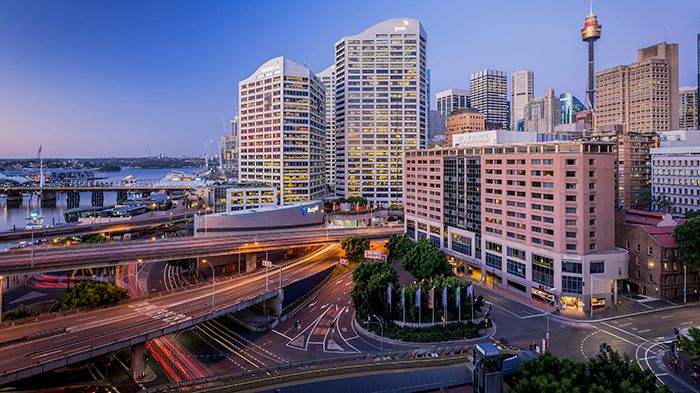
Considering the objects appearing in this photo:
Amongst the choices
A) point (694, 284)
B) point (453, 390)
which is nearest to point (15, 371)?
point (453, 390)

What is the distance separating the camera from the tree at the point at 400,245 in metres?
101

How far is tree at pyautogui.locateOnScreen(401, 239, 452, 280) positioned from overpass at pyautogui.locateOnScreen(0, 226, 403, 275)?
27776mm

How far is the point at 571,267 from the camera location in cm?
7506

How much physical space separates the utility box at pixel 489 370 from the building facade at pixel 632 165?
149088 millimetres

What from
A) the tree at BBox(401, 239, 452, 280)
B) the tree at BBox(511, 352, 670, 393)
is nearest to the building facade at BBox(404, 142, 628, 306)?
the tree at BBox(401, 239, 452, 280)

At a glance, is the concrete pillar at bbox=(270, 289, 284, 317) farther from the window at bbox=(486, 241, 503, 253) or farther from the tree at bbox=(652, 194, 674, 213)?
the tree at bbox=(652, 194, 674, 213)

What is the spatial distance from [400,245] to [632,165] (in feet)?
355

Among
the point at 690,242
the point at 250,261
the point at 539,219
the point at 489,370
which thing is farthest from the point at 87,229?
the point at 690,242

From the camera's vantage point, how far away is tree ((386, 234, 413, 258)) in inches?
3967

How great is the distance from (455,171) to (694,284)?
49.6 metres

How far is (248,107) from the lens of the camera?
19875cm

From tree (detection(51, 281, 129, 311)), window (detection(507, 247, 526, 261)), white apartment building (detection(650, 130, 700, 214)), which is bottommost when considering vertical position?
tree (detection(51, 281, 129, 311))

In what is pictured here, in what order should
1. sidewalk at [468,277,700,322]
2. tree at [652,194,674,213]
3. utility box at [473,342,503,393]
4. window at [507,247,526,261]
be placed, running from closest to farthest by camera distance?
utility box at [473,342,503,393] < sidewalk at [468,277,700,322] < window at [507,247,526,261] < tree at [652,194,674,213]

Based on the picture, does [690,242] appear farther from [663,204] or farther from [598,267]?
[663,204]
